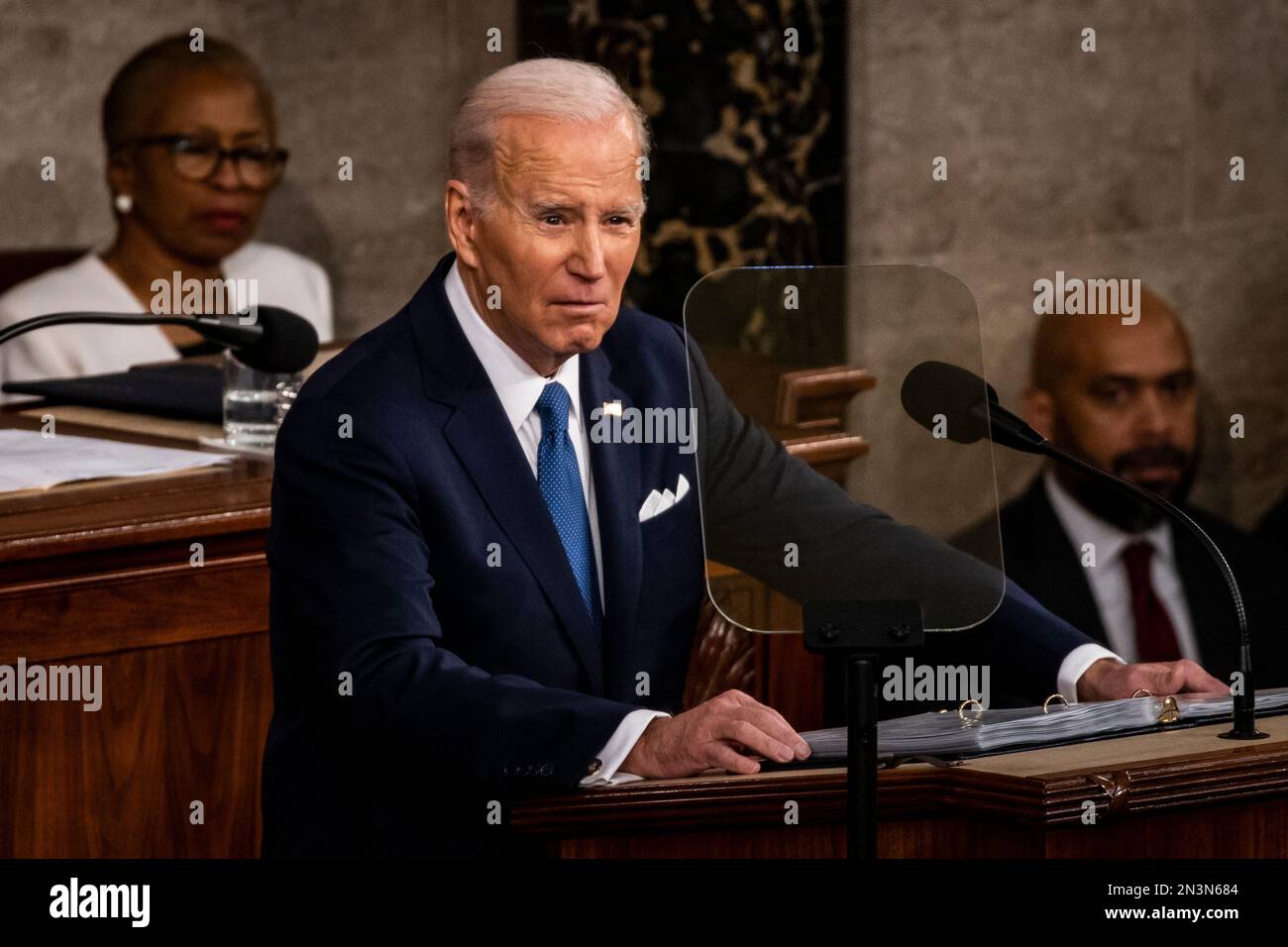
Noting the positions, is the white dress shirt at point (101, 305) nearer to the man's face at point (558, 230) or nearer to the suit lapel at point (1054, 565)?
the suit lapel at point (1054, 565)

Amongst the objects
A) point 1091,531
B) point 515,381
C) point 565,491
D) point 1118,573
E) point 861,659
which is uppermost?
point 1091,531

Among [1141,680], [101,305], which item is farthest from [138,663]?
[101,305]

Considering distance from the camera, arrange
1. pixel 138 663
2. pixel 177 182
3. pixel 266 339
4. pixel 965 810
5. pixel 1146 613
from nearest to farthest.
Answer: pixel 965 810 < pixel 138 663 < pixel 266 339 < pixel 1146 613 < pixel 177 182

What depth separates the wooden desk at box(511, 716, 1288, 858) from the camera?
5.83ft

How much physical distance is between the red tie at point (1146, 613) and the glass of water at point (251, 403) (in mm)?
2446

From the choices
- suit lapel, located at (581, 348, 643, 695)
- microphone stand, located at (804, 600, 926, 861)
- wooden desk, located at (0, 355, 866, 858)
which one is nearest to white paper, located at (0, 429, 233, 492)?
wooden desk, located at (0, 355, 866, 858)

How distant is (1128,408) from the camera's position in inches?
207

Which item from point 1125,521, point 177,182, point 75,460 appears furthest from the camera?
point 177,182

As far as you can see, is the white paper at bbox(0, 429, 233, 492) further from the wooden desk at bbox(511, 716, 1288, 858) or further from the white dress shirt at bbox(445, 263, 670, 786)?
the wooden desk at bbox(511, 716, 1288, 858)

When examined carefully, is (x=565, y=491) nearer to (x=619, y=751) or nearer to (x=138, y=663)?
(x=619, y=751)

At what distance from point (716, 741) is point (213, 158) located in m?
3.84

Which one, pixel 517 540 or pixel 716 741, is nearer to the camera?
pixel 716 741

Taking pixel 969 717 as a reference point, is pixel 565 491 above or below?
above
